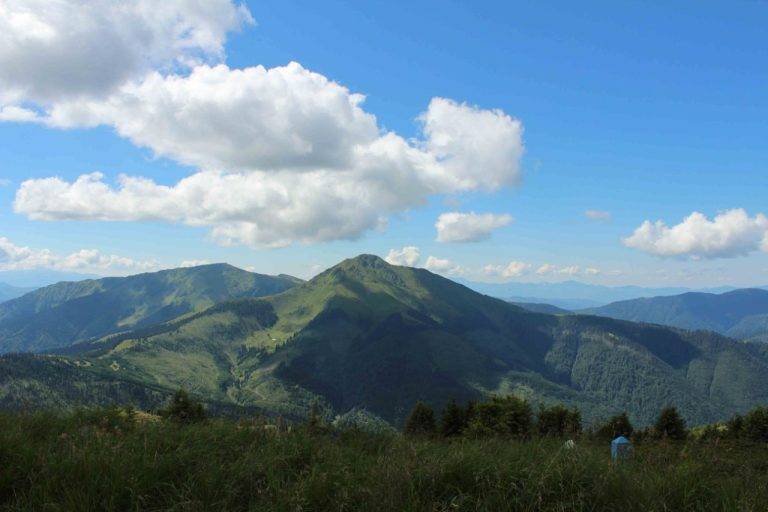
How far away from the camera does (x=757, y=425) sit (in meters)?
52.2

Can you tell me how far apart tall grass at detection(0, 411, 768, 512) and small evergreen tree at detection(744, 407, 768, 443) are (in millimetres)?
56445

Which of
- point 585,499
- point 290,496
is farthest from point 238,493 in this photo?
point 585,499

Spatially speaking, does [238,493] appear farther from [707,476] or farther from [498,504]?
[707,476]

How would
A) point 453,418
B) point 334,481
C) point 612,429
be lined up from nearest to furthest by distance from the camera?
point 334,481, point 612,429, point 453,418

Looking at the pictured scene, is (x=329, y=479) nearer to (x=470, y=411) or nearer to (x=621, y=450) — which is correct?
(x=621, y=450)

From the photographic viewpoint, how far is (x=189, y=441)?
7.53m

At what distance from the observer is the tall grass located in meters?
5.23

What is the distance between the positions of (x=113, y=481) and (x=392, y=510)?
3459mm

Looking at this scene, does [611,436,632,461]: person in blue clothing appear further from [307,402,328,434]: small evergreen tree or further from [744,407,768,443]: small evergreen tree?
[744,407,768,443]: small evergreen tree

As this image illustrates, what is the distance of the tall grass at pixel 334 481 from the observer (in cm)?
523

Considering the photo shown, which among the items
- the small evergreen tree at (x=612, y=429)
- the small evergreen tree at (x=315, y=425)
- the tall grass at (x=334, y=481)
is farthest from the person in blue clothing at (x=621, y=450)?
the small evergreen tree at (x=315, y=425)

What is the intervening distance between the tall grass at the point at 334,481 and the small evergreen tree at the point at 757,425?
56.4m

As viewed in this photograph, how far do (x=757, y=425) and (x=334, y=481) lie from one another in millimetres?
66978

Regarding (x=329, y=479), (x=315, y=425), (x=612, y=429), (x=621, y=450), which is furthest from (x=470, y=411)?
(x=329, y=479)
